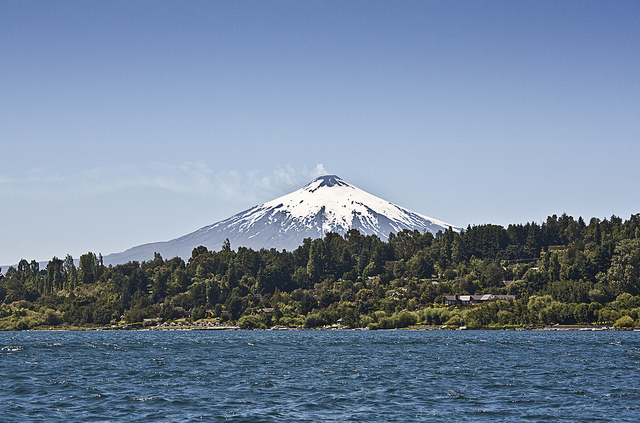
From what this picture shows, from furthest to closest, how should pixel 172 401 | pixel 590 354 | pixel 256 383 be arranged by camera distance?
1. pixel 590 354
2. pixel 256 383
3. pixel 172 401

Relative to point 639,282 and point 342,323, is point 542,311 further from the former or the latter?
point 342,323

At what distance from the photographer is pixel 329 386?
55.8 metres

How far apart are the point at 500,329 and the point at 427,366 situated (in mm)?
100402

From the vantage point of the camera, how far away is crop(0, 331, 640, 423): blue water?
43.0m

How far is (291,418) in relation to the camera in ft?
137

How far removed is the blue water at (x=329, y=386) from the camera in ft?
141

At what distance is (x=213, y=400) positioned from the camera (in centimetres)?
4881

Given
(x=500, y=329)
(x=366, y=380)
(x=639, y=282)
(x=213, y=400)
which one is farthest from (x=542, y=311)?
(x=213, y=400)

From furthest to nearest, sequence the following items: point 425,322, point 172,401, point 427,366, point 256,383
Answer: point 425,322
point 427,366
point 256,383
point 172,401

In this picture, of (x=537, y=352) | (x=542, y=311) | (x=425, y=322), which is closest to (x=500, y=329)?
(x=542, y=311)

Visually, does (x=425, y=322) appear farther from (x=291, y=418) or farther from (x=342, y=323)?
(x=291, y=418)

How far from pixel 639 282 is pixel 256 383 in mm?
135456

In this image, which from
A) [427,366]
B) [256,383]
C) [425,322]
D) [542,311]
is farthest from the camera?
[425,322]

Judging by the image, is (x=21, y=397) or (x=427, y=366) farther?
(x=427, y=366)
